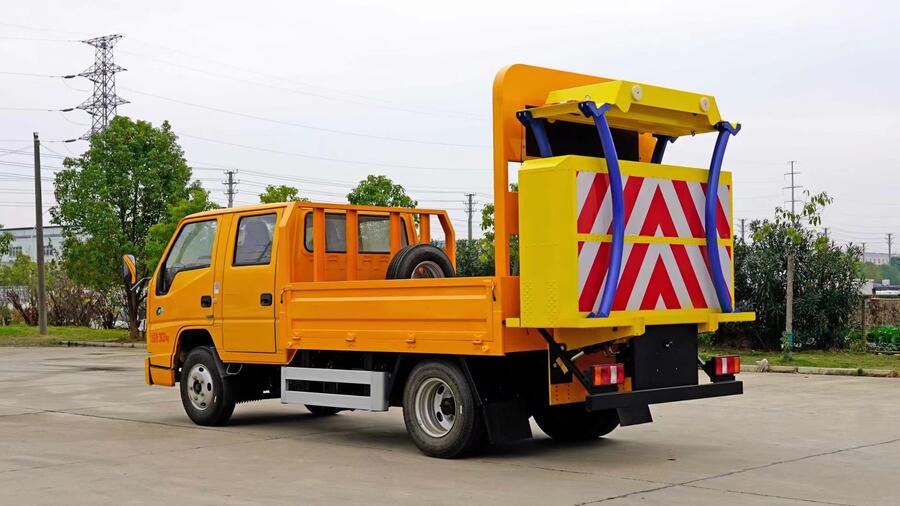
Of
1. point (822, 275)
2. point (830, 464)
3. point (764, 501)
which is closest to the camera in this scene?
point (764, 501)

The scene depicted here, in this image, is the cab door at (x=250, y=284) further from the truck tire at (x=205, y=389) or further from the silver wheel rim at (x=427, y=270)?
the silver wheel rim at (x=427, y=270)

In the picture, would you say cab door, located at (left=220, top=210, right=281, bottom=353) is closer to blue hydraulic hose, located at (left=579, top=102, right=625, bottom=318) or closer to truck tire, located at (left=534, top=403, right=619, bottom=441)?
truck tire, located at (left=534, top=403, right=619, bottom=441)

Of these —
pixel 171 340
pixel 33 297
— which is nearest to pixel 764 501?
pixel 171 340

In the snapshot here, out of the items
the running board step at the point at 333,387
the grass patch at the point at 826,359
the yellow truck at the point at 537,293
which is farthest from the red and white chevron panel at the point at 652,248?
the grass patch at the point at 826,359

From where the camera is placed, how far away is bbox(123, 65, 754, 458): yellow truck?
360 inches

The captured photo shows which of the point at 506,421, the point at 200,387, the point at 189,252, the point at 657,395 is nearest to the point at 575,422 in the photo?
the point at 506,421

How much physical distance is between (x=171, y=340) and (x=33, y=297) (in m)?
37.2

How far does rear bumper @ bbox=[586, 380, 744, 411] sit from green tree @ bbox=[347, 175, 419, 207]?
22.9m

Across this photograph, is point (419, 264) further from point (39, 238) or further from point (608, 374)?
point (39, 238)

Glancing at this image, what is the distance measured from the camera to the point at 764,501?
777 cm

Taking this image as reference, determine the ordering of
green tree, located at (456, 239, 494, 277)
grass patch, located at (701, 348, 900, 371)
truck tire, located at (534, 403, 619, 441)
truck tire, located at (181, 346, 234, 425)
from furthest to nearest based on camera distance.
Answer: green tree, located at (456, 239, 494, 277) < grass patch, located at (701, 348, 900, 371) < truck tire, located at (181, 346, 234, 425) < truck tire, located at (534, 403, 619, 441)

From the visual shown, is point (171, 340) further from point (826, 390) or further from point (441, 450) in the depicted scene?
point (826, 390)

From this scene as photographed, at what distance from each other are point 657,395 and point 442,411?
1.97 meters

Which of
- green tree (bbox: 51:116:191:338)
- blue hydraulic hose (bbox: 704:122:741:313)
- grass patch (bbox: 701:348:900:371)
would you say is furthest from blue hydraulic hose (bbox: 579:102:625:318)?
green tree (bbox: 51:116:191:338)
